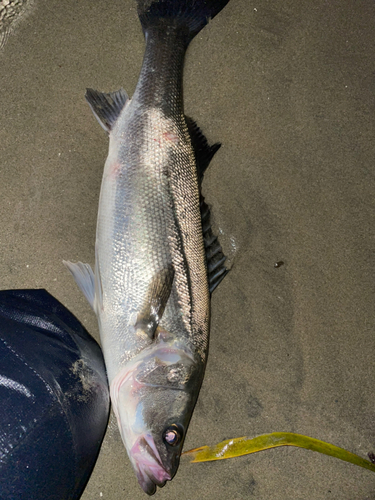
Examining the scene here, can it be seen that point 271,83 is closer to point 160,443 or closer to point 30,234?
point 30,234

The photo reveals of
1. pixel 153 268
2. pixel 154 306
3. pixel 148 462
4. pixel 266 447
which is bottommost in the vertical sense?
pixel 266 447

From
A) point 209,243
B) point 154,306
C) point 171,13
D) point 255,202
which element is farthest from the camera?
point 255,202

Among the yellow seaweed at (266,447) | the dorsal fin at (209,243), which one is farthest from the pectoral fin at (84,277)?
the yellow seaweed at (266,447)

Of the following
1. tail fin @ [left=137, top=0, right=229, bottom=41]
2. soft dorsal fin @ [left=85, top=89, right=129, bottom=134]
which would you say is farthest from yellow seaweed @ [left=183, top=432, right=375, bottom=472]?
tail fin @ [left=137, top=0, right=229, bottom=41]

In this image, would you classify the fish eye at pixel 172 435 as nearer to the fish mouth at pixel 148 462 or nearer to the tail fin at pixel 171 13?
the fish mouth at pixel 148 462

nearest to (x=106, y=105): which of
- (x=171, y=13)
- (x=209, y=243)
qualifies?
(x=171, y=13)

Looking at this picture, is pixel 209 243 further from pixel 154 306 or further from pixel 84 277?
pixel 84 277

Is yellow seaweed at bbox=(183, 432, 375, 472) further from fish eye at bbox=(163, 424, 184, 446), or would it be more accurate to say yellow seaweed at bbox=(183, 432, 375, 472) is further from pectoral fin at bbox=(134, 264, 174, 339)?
pectoral fin at bbox=(134, 264, 174, 339)
